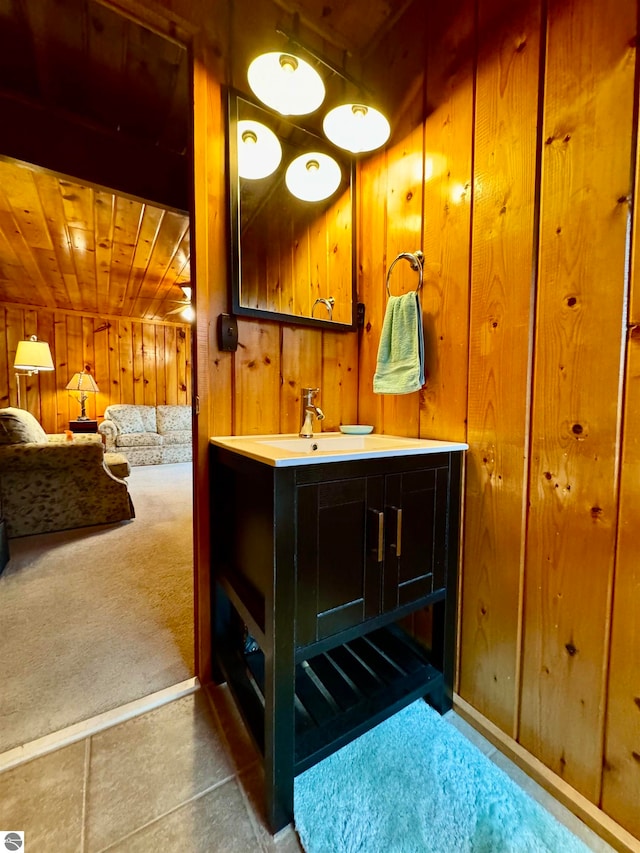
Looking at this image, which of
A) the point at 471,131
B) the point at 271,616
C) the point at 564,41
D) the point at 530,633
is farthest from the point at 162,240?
the point at 530,633

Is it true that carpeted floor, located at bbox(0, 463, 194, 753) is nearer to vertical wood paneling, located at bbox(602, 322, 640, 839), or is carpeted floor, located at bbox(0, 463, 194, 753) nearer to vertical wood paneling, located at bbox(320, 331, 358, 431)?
vertical wood paneling, located at bbox(320, 331, 358, 431)

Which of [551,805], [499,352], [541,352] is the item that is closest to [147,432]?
[499,352]

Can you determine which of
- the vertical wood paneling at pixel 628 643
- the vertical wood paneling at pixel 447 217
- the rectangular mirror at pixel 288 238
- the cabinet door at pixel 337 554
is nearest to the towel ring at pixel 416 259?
the vertical wood paneling at pixel 447 217

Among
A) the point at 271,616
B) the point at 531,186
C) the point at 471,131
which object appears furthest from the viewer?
the point at 471,131

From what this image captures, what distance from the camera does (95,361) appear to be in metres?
5.67

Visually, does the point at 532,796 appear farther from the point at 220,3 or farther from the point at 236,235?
the point at 220,3

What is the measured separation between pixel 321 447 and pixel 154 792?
1.06 m

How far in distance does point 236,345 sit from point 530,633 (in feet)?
4.31

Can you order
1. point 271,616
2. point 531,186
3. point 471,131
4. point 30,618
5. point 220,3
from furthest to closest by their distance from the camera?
point 30,618, point 220,3, point 471,131, point 531,186, point 271,616

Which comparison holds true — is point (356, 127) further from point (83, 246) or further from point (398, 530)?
→ point (83, 246)

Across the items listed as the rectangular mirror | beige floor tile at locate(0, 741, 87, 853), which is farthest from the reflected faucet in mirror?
beige floor tile at locate(0, 741, 87, 853)

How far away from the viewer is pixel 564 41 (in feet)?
2.93

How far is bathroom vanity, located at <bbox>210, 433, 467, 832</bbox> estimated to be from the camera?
2.74ft

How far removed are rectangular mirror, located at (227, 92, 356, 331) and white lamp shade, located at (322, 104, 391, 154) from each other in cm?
10
